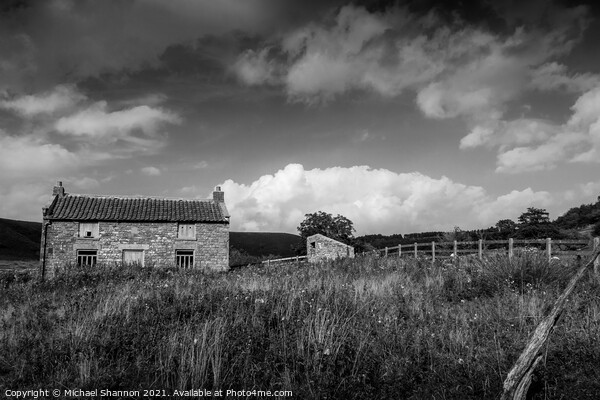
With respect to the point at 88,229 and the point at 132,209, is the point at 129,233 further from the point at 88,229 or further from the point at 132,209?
the point at 88,229

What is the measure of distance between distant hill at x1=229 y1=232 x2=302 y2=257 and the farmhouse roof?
32.8 meters

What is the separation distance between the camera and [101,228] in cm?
2667

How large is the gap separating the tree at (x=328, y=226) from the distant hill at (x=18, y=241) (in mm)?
36790

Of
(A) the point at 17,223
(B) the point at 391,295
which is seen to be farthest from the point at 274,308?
(A) the point at 17,223

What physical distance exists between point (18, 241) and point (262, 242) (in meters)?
35.8

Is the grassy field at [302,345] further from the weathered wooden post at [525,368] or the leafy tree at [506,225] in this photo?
the leafy tree at [506,225]

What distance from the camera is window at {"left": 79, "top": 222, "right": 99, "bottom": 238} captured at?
86.6 ft

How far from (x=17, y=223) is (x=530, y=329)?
77733 mm

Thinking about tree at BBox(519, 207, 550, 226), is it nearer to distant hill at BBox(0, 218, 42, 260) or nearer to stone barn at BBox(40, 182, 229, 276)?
stone barn at BBox(40, 182, 229, 276)

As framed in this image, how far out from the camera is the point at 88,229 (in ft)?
87.0

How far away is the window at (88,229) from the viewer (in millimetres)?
26386

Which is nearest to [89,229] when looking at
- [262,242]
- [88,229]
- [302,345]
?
[88,229]

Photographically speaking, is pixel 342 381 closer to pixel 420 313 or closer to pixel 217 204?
pixel 420 313

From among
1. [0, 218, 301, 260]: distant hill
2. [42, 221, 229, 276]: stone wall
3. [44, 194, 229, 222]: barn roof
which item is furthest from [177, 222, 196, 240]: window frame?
[0, 218, 301, 260]: distant hill
